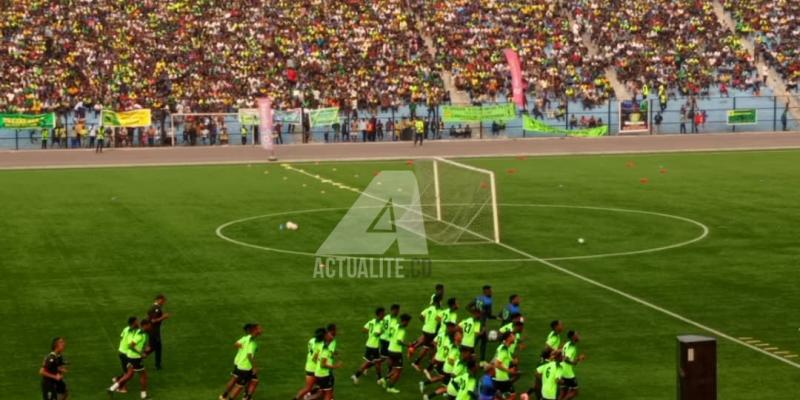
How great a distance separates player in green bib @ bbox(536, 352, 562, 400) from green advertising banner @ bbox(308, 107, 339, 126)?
6014cm

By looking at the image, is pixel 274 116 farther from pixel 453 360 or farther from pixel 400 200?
pixel 453 360

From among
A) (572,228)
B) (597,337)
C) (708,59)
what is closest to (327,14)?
(708,59)

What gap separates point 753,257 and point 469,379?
18722 mm

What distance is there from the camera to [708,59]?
293ft

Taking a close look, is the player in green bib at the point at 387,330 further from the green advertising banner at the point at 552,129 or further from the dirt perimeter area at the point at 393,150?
the green advertising banner at the point at 552,129

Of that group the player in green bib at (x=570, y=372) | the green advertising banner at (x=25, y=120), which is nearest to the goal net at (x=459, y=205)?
the player in green bib at (x=570, y=372)

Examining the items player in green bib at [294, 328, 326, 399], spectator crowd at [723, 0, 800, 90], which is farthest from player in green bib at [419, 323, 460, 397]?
spectator crowd at [723, 0, 800, 90]

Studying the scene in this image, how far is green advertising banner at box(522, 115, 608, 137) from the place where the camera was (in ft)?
272

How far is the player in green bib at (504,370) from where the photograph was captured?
21984 mm

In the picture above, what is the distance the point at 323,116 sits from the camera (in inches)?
3187

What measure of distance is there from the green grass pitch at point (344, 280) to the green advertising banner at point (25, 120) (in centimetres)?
1907

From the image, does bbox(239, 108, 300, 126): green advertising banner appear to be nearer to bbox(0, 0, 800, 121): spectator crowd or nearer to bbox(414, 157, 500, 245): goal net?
bbox(0, 0, 800, 121): spectator crowd

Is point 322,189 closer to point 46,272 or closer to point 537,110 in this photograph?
point 46,272

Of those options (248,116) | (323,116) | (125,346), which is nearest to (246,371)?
(125,346)
